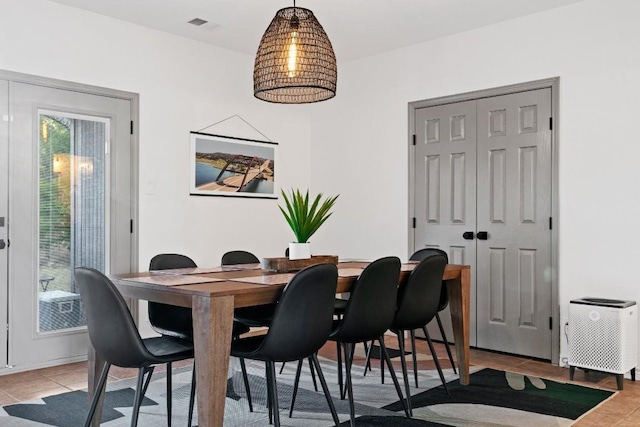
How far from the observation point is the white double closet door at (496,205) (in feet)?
14.7

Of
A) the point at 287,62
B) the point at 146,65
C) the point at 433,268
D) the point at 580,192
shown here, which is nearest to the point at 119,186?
the point at 146,65

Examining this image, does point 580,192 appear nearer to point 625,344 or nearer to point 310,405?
point 625,344

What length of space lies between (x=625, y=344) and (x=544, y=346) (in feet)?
2.43

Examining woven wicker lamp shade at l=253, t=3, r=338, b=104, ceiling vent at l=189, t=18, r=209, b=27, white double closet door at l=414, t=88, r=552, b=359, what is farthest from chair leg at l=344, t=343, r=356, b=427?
ceiling vent at l=189, t=18, r=209, b=27

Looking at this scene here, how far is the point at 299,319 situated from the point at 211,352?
0.40m

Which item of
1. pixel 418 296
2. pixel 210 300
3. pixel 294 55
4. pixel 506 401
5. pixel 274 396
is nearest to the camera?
pixel 210 300

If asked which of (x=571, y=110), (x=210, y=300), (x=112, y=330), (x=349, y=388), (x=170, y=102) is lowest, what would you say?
(x=349, y=388)

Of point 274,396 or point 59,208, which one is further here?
point 59,208

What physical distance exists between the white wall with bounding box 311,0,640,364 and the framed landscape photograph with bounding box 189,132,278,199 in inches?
40.3

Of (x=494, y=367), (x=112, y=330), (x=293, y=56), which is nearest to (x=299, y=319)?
(x=112, y=330)

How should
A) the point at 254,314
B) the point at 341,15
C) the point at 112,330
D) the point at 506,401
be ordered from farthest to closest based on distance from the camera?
the point at 341,15 → the point at 254,314 → the point at 506,401 → the point at 112,330

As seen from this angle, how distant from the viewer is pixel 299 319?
253cm

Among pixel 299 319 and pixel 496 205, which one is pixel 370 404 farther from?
pixel 496 205

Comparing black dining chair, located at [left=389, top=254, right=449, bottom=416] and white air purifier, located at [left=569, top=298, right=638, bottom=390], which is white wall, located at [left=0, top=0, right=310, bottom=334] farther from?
white air purifier, located at [left=569, top=298, right=638, bottom=390]
